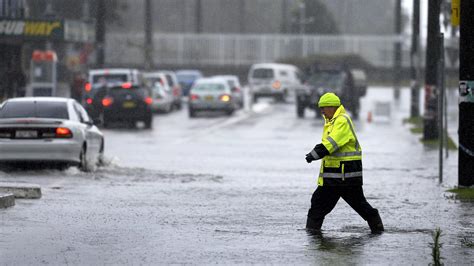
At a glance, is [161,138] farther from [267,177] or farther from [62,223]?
[62,223]

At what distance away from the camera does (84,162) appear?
22.7 m

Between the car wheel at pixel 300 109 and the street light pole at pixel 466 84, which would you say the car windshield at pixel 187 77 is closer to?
the car wheel at pixel 300 109

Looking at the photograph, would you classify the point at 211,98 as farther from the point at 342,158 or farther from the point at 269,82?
the point at 342,158

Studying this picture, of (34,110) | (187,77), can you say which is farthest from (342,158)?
(187,77)

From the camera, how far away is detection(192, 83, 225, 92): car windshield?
167ft

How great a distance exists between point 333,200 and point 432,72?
59.3ft

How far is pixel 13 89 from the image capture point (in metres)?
46.0

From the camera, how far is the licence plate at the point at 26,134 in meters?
21.4

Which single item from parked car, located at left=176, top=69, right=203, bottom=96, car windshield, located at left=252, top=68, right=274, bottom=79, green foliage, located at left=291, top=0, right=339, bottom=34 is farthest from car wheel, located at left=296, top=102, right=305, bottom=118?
green foliage, located at left=291, top=0, right=339, bottom=34

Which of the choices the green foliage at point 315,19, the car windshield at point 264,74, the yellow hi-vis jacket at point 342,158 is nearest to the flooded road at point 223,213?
the yellow hi-vis jacket at point 342,158

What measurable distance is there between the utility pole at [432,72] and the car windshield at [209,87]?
1880 centimetres

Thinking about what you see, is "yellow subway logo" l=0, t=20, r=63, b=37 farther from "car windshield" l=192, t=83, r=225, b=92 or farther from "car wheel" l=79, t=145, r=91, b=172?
"car wheel" l=79, t=145, r=91, b=172

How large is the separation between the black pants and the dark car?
2706 centimetres

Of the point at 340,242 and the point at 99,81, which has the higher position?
the point at 99,81
